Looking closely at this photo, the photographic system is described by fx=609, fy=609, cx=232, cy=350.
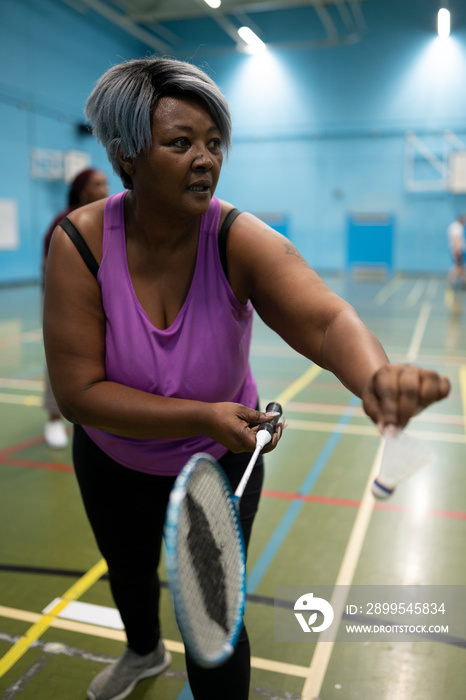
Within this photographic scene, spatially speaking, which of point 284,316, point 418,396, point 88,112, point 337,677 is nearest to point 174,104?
point 88,112

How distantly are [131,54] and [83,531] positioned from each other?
69.3ft

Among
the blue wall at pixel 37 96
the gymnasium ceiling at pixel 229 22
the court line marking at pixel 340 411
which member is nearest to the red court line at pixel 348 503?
the court line marking at pixel 340 411

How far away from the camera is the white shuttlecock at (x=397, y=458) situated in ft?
3.64

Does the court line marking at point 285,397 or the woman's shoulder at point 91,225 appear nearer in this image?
the woman's shoulder at point 91,225

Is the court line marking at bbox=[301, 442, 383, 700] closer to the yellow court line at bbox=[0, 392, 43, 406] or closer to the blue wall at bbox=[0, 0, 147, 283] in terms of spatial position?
the yellow court line at bbox=[0, 392, 43, 406]

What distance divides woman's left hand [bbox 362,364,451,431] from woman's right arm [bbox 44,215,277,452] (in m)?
0.43

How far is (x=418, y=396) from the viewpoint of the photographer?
1073 millimetres

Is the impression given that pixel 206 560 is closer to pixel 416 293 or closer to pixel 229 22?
pixel 416 293

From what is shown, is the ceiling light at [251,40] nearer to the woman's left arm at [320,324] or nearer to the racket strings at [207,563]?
the woman's left arm at [320,324]

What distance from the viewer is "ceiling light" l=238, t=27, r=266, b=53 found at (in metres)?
18.6

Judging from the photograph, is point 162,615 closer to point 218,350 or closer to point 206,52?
point 218,350

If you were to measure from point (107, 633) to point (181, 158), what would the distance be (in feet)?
6.67

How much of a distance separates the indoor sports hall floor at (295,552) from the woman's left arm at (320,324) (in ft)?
4.91

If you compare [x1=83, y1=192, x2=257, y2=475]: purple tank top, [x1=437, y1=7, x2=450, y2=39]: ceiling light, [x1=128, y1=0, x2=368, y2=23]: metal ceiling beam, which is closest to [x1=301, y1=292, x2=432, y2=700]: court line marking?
[x1=83, y1=192, x2=257, y2=475]: purple tank top
